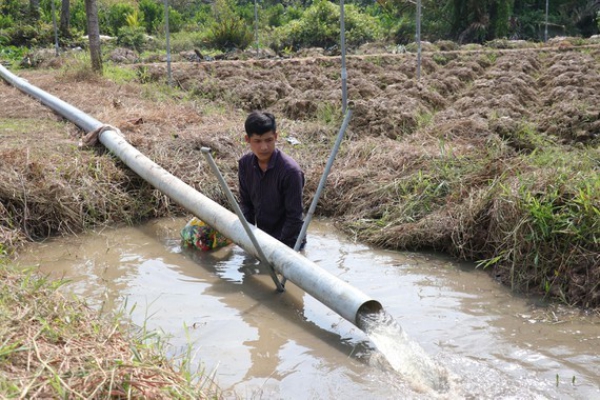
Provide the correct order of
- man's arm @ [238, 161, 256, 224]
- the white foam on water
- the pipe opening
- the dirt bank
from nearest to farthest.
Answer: the white foam on water, the pipe opening, the dirt bank, man's arm @ [238, 161, 256, 224]

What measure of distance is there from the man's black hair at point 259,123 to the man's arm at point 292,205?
38 centimetres

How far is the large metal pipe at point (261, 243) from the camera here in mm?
3229

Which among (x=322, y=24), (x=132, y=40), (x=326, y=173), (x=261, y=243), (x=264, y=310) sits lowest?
(x=264, y=310)

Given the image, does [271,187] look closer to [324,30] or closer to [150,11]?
[324,30]

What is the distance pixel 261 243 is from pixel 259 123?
28.7 inches

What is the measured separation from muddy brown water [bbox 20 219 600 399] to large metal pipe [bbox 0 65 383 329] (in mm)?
251

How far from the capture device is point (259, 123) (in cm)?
378

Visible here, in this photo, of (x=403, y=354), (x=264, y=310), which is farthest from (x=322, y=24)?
(x=403, y=354)

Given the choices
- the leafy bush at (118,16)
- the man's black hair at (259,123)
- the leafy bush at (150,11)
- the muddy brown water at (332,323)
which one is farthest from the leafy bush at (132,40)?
the man's black hair at (259,123)

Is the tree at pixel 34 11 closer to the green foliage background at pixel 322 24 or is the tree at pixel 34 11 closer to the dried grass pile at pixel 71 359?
the green foliage background at pixel 322 24

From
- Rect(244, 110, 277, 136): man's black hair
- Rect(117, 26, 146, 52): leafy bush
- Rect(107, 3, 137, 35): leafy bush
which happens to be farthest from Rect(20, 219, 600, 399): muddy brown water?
Rect(107, 3, 137, 35): leafy bush

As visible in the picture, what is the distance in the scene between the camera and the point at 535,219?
3.96 metres

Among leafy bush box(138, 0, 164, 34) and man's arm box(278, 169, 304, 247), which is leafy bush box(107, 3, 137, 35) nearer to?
leafy bush box(138, 0, 164, 34)

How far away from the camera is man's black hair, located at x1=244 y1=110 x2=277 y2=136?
376 cm
